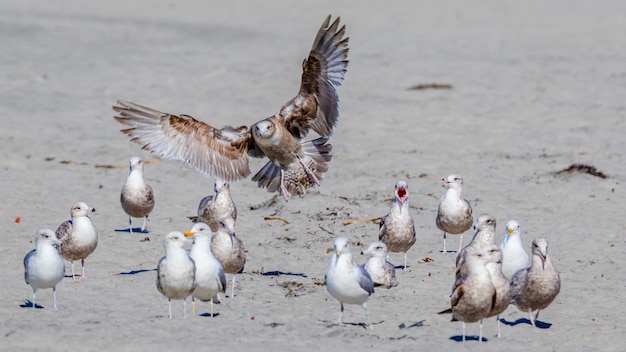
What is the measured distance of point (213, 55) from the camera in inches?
928

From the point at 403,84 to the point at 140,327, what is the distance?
1339cm

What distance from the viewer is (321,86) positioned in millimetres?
10883

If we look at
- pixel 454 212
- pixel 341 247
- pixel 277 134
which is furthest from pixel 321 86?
pixel 341 247

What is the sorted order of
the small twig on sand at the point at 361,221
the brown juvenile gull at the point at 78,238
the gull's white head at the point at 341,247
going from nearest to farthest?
the gull's white head at the point at 341,247 → the brown juvenile gull at the point at 78,238 → the small twig on sand at the point at 361,221

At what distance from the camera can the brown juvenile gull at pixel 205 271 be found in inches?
326

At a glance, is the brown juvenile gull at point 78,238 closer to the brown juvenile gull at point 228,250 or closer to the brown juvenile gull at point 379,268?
the brown juvenile gull at point 228,250

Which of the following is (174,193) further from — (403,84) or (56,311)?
(403,84)

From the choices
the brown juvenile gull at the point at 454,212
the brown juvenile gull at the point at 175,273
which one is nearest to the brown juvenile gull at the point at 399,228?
the brown juvenile gull at the point at 454,212

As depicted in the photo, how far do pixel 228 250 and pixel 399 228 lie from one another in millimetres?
1763

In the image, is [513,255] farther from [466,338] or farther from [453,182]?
[453,182]

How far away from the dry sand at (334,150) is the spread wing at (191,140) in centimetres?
90

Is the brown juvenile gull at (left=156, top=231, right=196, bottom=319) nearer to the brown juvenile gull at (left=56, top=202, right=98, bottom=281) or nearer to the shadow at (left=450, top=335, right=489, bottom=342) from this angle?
the brown juvenile gull at (left=56, top=202, right=98, bottom=281)

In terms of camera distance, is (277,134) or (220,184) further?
(220,184)

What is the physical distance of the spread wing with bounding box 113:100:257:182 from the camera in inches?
412
